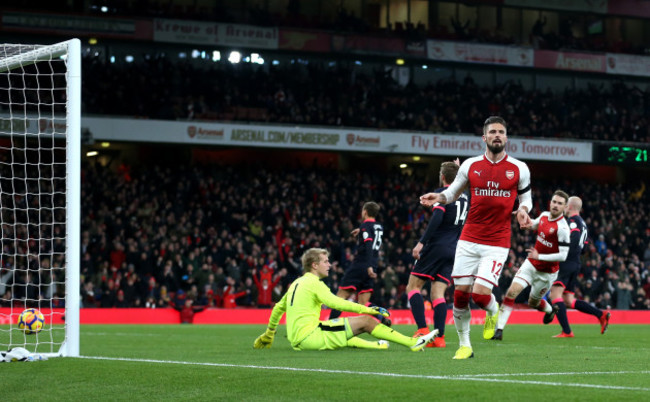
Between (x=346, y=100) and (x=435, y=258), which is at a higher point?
(x=346, y=100)

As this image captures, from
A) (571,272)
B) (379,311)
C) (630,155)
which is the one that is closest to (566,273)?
(571,272)

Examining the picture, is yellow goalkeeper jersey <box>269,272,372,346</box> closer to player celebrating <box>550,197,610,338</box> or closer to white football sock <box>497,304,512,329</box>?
white football sock <box>497,304,512,329</box>

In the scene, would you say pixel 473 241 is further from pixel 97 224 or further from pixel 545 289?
pixel 97 224

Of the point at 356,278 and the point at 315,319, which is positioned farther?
the point at 356,278

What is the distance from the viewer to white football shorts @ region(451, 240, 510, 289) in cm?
883

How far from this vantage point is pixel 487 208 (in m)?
8.82

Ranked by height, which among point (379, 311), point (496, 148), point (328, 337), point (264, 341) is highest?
point (496, 148)

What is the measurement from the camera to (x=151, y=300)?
2497 cm

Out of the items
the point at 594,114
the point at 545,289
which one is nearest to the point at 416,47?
the point at 594,114

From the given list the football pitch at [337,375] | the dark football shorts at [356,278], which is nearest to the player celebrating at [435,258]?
the football pitch at [337,375]

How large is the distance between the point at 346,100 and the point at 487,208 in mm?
27614

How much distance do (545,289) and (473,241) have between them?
553cm

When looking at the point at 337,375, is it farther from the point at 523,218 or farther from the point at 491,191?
the point at 491,191

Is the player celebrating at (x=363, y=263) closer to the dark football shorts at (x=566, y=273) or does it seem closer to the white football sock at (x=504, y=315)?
the white football sock at (x=504, y=315)
